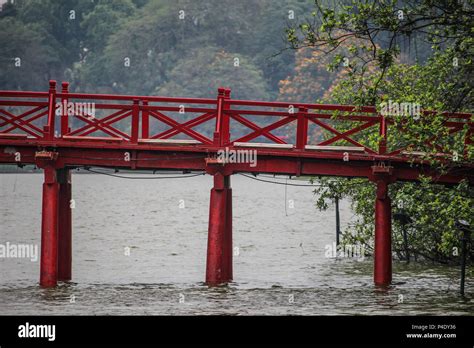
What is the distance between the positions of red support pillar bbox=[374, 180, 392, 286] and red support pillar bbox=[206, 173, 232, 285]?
3.79m

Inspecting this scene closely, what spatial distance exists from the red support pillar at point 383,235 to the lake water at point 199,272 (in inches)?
17.2

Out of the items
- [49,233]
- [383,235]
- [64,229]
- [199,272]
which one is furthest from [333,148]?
[199,272]

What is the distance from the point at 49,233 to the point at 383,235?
27.2 feet

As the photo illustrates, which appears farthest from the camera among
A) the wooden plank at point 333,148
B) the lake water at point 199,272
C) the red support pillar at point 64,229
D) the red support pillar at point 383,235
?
the red support pillar at point 64,229

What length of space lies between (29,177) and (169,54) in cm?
1797

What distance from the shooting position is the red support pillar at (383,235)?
104 feet

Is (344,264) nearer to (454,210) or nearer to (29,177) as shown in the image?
(454,210)

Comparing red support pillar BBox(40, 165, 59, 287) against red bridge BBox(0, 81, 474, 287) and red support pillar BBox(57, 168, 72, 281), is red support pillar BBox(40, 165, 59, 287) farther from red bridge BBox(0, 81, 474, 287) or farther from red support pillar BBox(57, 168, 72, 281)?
red support pillar BBox(57, 168, 72, 281)

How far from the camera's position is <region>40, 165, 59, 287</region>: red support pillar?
3131 centimetres

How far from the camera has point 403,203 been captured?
35.3m

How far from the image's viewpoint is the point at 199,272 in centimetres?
3984

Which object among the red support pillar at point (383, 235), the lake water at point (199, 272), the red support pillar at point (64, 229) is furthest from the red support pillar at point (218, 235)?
the red support pillar at point (64, 229)

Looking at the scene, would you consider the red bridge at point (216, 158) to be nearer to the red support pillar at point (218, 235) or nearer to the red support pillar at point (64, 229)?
the red support pillar at point (218, 235)

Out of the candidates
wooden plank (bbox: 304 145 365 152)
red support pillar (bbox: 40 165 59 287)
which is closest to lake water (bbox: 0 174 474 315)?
red support pillar (bbox: 40 165 59 287)
